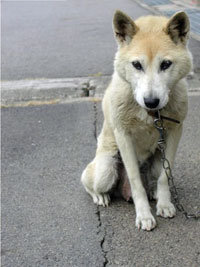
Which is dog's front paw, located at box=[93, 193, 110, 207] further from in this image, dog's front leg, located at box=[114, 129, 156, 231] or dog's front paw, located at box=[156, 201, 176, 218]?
dog's front paw, located at box=[156, 201, 176, 218]

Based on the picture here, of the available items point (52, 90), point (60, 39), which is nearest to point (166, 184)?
point (52, 90)

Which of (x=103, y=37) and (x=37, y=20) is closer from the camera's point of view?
(x=103, y=37)

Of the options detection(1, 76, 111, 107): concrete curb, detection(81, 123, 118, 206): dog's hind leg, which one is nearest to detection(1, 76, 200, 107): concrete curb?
detection(1, 76, 111, 107): concrete curb

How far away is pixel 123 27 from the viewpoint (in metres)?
3.51

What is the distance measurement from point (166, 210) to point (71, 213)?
795 millimetres

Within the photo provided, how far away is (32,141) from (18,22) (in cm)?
858

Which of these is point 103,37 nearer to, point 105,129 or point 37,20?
point 37,20

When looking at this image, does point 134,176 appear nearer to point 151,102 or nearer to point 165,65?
point 151,102

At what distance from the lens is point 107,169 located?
3.96m

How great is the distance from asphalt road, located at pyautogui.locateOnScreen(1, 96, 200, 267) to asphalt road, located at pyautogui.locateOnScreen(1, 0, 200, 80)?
2545 mm

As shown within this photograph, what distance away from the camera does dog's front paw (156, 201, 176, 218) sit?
12.5 ft

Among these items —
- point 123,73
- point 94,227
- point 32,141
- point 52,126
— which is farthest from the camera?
point 52,126

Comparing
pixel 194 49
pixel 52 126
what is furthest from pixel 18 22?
pixel 52 126

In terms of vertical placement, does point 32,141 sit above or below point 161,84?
below
